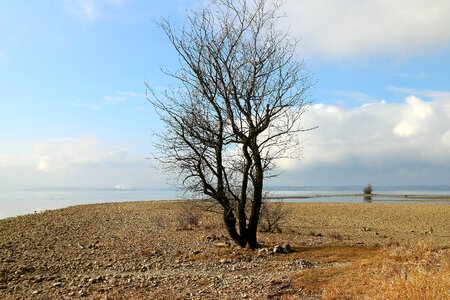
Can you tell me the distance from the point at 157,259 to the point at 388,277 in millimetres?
7605

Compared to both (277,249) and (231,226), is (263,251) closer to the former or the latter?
(277,249)

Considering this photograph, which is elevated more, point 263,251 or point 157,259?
point 263,251

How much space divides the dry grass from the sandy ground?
418mm

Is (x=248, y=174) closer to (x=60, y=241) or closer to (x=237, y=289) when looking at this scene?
(x=237, y=289)

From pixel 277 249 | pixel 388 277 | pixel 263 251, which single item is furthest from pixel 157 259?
pixel 388 277

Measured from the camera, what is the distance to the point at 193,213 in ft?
81.0

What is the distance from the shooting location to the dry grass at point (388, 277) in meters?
6.75

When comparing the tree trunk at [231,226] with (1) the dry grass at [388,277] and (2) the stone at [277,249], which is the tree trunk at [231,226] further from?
(1) the dry grass at [388,277]

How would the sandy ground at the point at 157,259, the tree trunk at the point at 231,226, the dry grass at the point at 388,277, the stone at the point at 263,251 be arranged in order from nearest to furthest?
1. the dry grass at the point at 388,277
2. the sandy ground at the point at 157,259
3. the stone at the point at 263,251
4. the tree trunk at the point at 231,226

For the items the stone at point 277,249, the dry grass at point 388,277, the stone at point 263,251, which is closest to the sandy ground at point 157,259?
the stone at point 263,251

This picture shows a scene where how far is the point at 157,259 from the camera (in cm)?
1419

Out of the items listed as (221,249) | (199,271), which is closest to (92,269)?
(199,271)

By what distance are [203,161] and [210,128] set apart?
1165mm

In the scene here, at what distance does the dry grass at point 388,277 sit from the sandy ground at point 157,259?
418 mm
